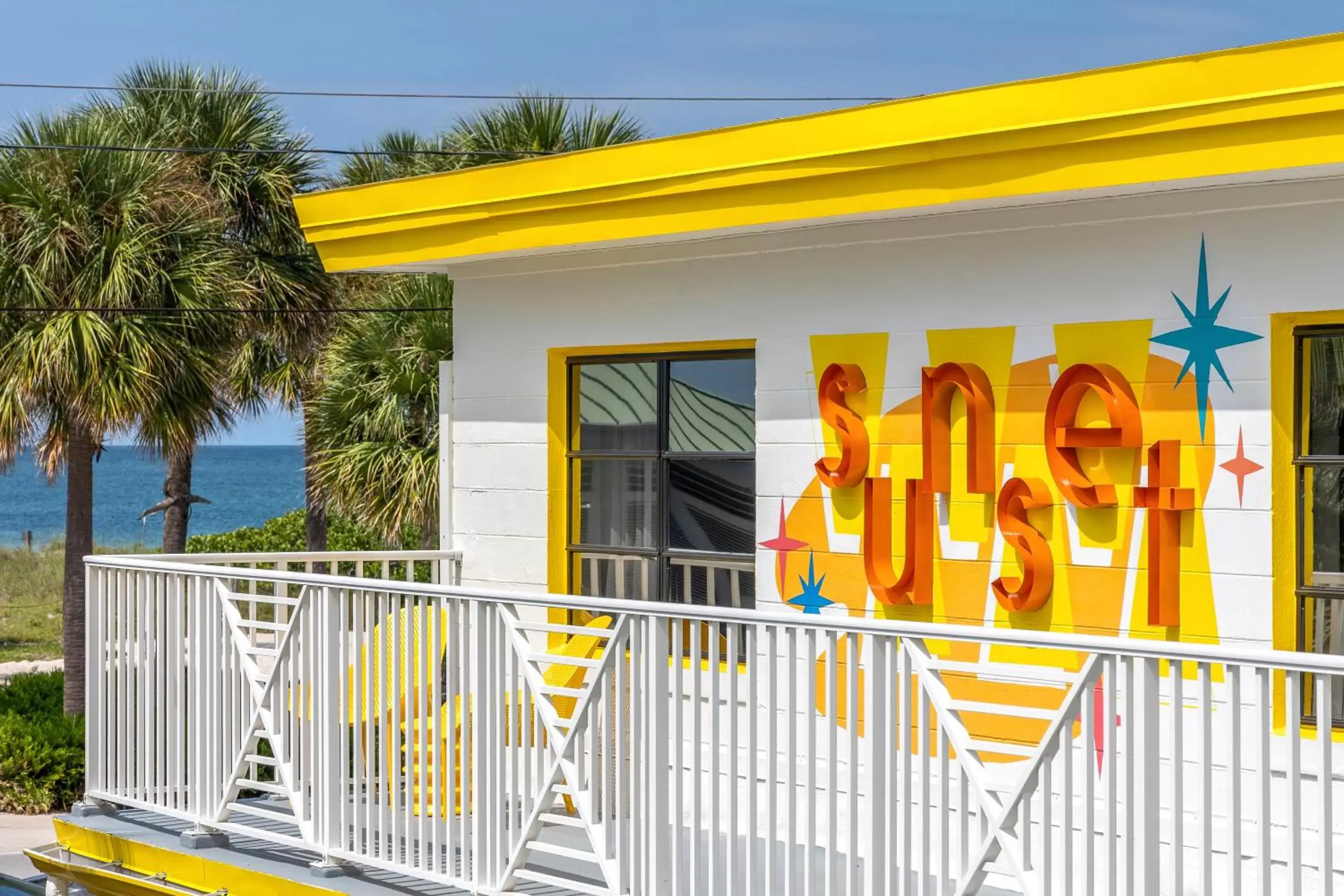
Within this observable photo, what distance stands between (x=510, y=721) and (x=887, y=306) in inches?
90.2

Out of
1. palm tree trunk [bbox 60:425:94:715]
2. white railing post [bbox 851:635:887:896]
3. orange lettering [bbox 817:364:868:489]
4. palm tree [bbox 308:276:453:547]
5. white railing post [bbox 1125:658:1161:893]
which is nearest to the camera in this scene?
white railing post [bbox 1125:658:1161:893]

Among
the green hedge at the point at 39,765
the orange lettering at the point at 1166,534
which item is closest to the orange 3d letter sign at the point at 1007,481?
the orange lettering at the point at 1166,534

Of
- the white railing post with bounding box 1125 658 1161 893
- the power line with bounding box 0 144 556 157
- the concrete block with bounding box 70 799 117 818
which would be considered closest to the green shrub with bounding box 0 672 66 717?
the power line with bounding box 0 144 556 157

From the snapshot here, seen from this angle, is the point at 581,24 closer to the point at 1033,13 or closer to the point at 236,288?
the point at 1033,13

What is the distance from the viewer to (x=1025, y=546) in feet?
18.8

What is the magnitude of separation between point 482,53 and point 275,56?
18.2 meters

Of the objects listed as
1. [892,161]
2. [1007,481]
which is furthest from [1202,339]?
[892,161]

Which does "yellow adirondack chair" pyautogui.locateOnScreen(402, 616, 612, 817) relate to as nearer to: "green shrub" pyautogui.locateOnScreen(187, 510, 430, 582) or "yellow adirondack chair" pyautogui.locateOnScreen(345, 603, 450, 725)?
"yellow adirondack chair" pyautogui.locateOnScreen(345, 603, 450, 725)

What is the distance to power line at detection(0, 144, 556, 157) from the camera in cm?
1641

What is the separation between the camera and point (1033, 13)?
136500mm

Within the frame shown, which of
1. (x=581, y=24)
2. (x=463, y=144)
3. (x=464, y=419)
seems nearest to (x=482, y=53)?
(x=581, y=24)

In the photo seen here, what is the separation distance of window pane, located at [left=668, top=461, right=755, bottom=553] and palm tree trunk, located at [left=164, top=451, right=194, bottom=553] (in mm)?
13576

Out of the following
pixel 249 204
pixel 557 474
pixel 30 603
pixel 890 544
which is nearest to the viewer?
pixel 890 544

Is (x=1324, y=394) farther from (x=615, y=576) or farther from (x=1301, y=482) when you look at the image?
(x=615, y=576)
